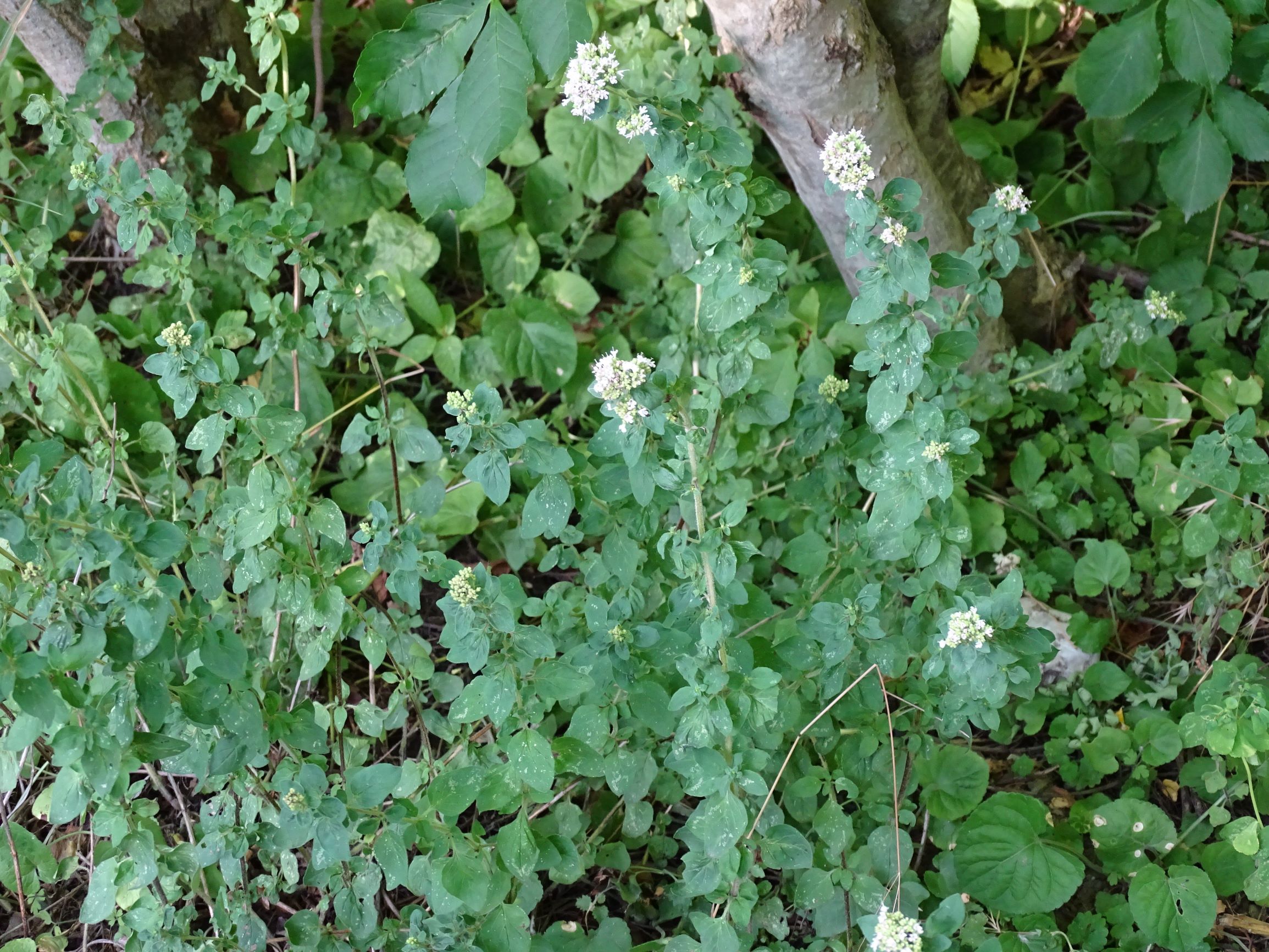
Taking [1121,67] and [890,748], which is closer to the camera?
[890,748]

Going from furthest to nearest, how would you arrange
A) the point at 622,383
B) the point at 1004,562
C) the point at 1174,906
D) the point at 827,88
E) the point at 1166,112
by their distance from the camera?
1. the point at 1166,112
2. the point at 1004,562
3. the point at 827,88
4. the point at 1174,906
5. the point at 622,383

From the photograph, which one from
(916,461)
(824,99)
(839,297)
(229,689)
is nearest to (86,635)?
(229,689)

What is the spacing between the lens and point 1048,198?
2637 millimetres

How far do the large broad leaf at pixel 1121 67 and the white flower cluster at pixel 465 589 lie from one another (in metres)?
1.74

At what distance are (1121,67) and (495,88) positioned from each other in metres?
1.54

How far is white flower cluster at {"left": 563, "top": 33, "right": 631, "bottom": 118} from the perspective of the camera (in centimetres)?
137

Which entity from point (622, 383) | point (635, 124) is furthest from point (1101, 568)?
point (635, 124)

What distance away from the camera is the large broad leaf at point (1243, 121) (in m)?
2.23

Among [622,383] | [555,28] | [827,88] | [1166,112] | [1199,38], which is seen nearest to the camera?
[555,28]

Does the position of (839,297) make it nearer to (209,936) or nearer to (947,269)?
(947,269)

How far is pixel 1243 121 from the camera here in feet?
7.37

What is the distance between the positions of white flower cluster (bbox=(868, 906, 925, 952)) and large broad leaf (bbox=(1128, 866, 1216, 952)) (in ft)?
2.30

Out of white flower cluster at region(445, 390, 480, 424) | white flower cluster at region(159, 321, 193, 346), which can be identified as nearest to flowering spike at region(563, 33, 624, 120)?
white flower cluster at region(445, 390, 480, 424)

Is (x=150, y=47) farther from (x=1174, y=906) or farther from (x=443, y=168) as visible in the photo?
(x=1174, y=906)
